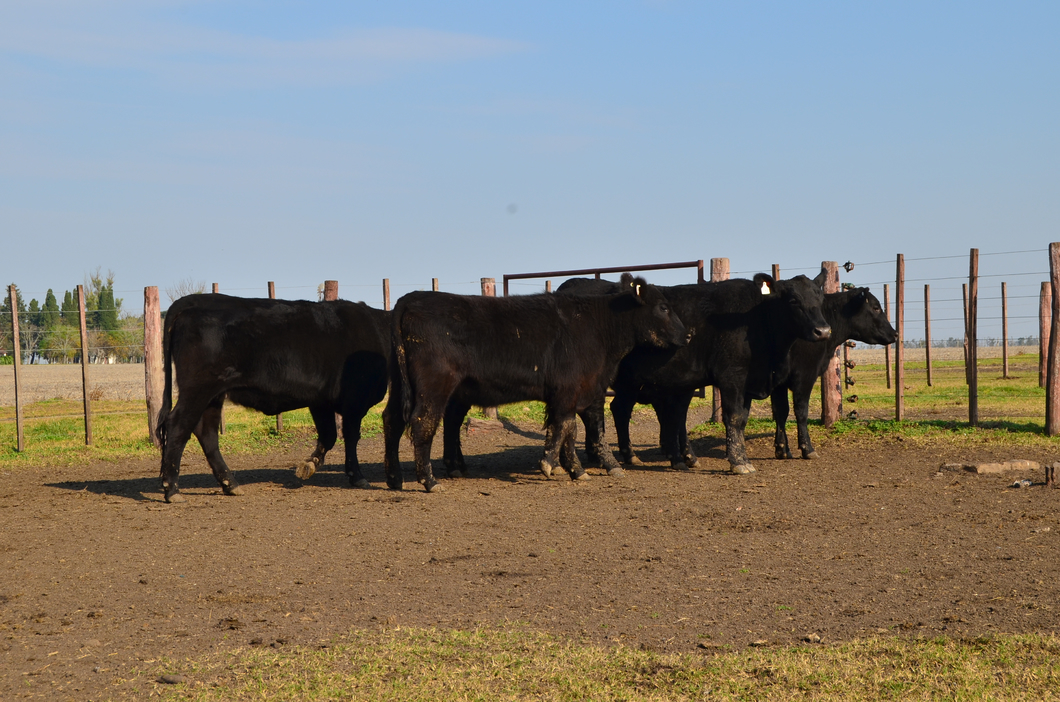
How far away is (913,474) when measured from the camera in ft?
32.1

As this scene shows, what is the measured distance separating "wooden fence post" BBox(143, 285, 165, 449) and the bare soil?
115 inches

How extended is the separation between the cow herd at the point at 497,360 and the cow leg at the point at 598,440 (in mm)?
22

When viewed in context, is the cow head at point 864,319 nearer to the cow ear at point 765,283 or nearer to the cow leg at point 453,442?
the cow ear at point 765,283

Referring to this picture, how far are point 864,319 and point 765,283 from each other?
76.6 inches

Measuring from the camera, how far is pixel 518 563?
246 inches

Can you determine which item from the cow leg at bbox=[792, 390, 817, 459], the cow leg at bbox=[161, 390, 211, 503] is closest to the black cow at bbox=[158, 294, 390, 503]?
the cow leg at bbox=[161, 390, 211, 503]

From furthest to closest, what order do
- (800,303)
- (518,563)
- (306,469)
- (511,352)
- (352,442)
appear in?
(800,303), (352,442), (306,469), (511,352), (518,563)

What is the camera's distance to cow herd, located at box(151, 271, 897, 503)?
902cm

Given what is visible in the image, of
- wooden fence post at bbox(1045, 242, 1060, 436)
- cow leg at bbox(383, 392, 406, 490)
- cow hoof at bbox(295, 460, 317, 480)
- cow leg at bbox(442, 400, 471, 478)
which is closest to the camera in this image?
cow leg at bbox(383, 392, 406, 490)

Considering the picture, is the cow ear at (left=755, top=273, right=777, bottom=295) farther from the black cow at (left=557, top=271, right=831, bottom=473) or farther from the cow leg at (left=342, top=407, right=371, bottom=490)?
the cow leg at (left=342, top=407, right=371, bottom=490)

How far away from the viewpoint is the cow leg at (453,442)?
33.8 ft

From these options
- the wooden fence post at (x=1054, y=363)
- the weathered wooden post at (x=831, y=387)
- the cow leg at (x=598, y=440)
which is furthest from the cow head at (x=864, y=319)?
the cow leg at (x=598, y=440)

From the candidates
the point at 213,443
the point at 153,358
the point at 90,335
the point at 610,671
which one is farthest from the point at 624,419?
the point at 90,335

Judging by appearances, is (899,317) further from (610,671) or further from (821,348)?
(610,671)
